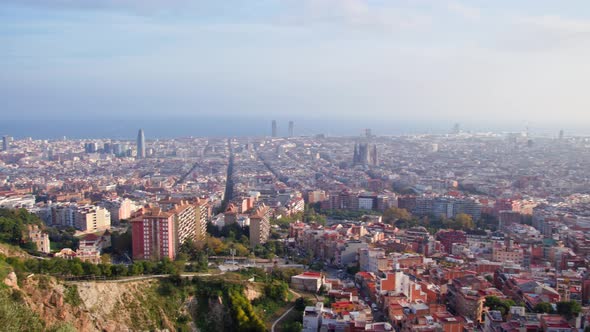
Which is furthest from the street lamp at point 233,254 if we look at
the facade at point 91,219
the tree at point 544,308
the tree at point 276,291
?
the tree at point 544,308

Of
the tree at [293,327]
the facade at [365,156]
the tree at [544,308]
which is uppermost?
the facade at [365,156]

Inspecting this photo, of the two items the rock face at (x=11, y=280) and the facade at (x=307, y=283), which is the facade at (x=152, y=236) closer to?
the facade at (x=307, y=283)

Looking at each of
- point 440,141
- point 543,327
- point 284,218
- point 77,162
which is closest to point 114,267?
point 543,327

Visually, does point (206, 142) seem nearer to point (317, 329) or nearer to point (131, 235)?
point (131, 235)

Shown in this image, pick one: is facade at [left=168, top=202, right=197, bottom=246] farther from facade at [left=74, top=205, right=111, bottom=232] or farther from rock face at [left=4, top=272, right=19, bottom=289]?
rock face at [left=4, top=272, right=19, bottom=289]

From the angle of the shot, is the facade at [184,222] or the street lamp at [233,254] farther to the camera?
the facade at [184,222]

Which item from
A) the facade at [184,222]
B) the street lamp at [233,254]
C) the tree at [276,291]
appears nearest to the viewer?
the tree at [276,291]

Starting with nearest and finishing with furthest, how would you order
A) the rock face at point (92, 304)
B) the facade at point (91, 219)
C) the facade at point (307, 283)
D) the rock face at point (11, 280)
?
1. the rock face at point (11, 280)
2. the rock face at point (92, 304)
3. the facade at point (307, 283)
4. the facade at point (91, 219)
